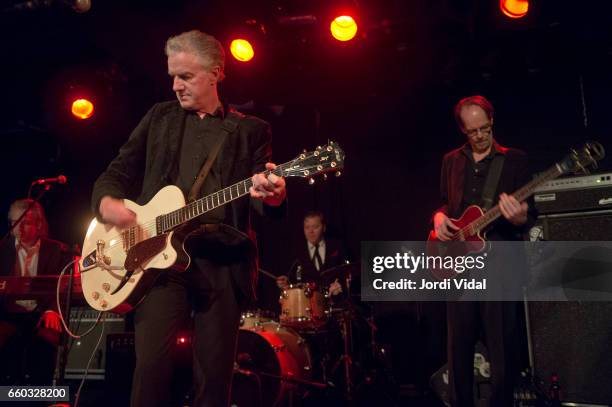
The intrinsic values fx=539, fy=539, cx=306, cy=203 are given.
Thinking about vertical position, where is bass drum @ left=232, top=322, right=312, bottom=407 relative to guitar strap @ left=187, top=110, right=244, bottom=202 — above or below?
below

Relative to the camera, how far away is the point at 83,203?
27.9 ft

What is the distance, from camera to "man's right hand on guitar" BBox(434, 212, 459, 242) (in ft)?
12.7

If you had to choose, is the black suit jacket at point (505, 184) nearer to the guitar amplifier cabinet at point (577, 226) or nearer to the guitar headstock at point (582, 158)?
the guitar headstock at point (582, 158)

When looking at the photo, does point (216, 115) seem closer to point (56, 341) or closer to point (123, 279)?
point (123, 279)

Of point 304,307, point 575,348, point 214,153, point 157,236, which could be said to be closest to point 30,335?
point 304,307

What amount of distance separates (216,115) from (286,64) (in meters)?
3.87

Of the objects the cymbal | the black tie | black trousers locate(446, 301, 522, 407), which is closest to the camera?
black trousers locate(446, 301, 522, 407)

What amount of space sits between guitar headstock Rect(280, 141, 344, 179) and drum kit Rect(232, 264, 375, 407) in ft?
10.6

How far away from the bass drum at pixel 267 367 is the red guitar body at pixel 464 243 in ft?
6.72

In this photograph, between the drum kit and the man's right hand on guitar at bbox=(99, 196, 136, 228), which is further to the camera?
the drum kit

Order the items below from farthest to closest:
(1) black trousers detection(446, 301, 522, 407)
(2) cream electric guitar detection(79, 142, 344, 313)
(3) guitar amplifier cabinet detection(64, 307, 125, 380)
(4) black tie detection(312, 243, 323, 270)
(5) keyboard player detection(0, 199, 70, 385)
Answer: (4) black tie detection(312, 243, 323, 270) → (3) guitar amplifier cabinet detection(64, 307, 125, 380) → (5) keyboard player detection(0, 199, 70, 385) → (1) black trousers detection(446, 301, 522, 407) → (2) cream electric guitar detection(79, 142, 344, 313)

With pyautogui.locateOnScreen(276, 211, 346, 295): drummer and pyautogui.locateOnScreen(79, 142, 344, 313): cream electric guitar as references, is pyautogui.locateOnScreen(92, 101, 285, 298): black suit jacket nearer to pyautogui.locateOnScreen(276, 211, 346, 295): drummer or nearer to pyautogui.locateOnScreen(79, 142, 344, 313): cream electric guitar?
pyautogui.locateOnScreen(79, 142, 344, 313): cream electric guitar

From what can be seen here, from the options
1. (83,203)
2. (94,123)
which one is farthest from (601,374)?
(83,203)

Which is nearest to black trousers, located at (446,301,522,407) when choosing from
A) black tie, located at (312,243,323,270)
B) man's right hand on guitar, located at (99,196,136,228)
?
man's right hand on guitar, located at (99,196,136,228)
